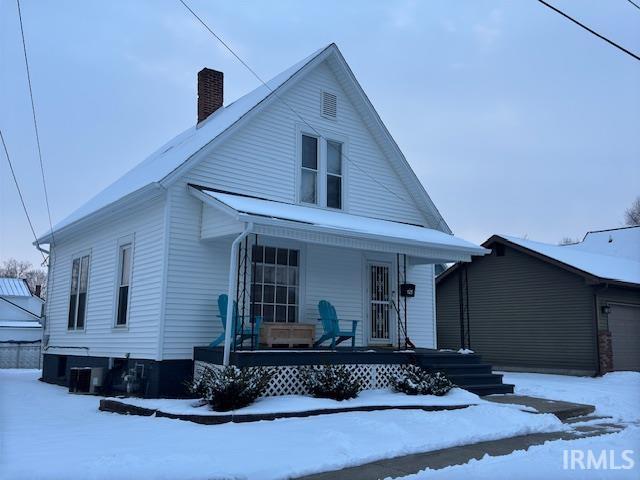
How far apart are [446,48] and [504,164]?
18006mm

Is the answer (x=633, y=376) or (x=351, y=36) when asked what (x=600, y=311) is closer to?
(x=633, y=376)

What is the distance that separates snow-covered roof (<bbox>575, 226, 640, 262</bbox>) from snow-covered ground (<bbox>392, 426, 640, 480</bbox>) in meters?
21.7

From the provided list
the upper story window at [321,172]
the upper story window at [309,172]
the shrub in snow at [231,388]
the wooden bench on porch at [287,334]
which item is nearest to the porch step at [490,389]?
the wooden bench on porch at [287,334]

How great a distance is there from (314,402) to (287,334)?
2240mm

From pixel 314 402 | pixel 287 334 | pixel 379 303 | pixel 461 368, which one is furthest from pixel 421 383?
pixel 379 303

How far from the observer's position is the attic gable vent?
14.3 metres

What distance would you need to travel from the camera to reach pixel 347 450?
6.70m

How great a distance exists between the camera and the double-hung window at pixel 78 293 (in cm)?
1505

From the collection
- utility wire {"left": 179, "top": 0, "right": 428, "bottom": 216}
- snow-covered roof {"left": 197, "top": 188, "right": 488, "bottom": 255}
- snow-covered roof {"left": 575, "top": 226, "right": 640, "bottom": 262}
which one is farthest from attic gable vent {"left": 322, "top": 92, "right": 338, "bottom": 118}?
snow-covered roof {"left": 575, "top": 226, "right": 640, "bottom": 262}

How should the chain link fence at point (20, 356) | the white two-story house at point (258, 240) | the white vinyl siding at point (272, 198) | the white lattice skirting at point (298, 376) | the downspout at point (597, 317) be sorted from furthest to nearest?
the chain link fence at point (20, 356) → the downspout at point (597, 317) → the white vinyl siding at point (272, 198) → the white two-story house at point (258, 240) → the white lattice skirting at point (298, 376)

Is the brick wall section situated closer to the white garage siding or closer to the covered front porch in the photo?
the covered front porch

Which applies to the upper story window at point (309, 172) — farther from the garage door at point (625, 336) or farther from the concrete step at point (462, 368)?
the garage door at point (625, 336)

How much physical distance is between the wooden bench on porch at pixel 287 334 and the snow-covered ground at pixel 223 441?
9.06 ft

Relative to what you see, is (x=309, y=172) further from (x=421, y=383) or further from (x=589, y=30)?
(x=589, y=30)
